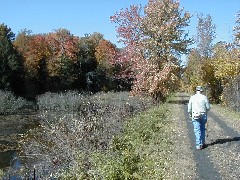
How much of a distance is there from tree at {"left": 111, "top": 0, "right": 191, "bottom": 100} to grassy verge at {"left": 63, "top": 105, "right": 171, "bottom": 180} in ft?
58.2

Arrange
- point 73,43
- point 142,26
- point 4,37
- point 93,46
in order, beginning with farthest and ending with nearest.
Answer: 1. point 93,46
2. point 73,43
3. point 4,37
4. point 142,26

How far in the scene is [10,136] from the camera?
26.3 meters

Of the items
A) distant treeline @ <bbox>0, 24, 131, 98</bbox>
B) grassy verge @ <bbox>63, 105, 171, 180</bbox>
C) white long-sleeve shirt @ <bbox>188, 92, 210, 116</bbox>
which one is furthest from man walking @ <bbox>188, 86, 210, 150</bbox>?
distant treeline @ <bbox>0, 24, 131, 98</bbox>

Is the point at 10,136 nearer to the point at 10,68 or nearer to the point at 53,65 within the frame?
the point at 10,68

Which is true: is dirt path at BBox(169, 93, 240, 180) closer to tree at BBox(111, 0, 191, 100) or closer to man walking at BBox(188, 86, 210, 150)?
man walking at BBox(188, 86, 210, 150)

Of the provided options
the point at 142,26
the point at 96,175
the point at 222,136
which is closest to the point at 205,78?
the point at 142,26

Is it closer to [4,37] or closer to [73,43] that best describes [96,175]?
[4,37]

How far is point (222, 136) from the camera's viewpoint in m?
15.4

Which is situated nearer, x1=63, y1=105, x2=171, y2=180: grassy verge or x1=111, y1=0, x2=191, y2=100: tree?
x1=63, y1=105, x2=171, y2=180: grassy verge

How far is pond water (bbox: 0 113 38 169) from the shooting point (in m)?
18.7

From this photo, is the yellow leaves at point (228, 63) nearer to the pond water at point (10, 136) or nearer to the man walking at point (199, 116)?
the pond water at point (10, 136)

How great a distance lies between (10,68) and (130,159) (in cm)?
4568

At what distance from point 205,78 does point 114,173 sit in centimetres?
3335

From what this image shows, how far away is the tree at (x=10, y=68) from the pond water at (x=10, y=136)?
12.9 meters
